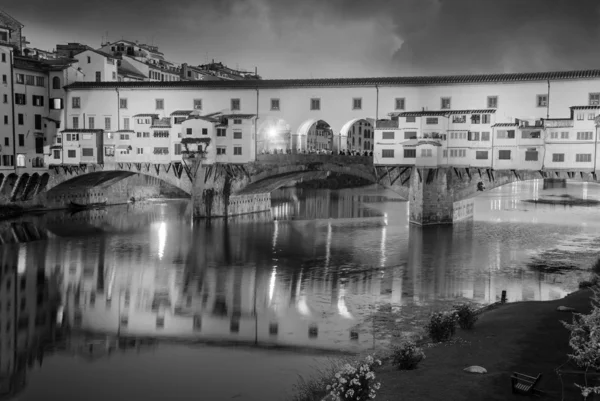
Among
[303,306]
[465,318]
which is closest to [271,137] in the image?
[303,306]

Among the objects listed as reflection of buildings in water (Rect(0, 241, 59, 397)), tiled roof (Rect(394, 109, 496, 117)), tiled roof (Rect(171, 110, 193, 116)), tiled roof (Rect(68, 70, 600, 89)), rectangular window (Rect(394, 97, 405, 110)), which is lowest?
reflection of buildings in water (Rect(0, 241, 59, 397))

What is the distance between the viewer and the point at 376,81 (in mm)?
48719

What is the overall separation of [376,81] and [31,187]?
32.6m

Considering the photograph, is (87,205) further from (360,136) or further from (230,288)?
(360,136)

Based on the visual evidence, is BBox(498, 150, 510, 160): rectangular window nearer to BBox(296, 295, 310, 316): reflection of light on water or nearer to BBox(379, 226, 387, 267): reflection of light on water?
BBox(379, 226, 387, 267): reflection of light on water

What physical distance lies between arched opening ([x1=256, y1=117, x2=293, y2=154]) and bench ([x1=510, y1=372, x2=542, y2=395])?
4052 centimetres

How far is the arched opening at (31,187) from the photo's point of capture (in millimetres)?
55656

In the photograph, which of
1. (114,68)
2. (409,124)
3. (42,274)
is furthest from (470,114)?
(114,68)

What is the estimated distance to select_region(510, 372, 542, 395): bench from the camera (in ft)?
39.4

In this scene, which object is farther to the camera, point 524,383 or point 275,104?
point 275,104

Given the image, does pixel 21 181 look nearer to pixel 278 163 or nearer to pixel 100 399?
pixel 278 163

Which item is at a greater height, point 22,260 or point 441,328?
point 441,328

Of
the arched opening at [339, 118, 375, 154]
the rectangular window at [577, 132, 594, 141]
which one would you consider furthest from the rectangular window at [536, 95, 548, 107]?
the arched opening at [339, 118, 375, 154]

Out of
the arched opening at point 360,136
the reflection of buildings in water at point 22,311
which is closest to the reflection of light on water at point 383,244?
the reflection of buildings in water at point 22,311
